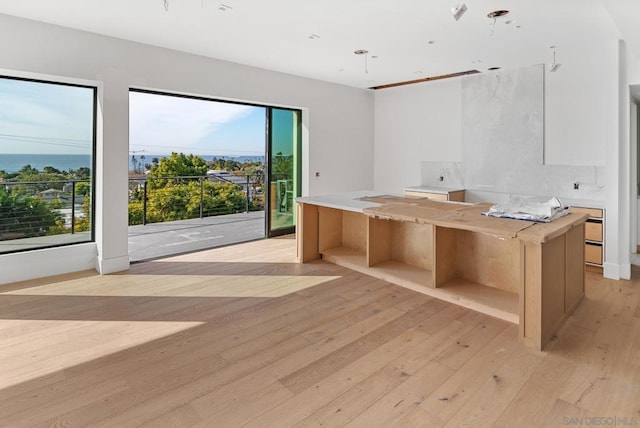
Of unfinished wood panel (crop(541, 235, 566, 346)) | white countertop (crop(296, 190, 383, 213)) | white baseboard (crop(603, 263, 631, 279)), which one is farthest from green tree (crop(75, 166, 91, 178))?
white baseboard (crop(603, 263, 631, 279))

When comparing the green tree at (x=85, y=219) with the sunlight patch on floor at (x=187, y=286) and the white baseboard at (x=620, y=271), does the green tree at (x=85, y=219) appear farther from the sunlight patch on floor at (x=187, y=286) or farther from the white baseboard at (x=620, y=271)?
the white baseboard at (x=620, y=271)

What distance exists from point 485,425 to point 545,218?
1.62 metres

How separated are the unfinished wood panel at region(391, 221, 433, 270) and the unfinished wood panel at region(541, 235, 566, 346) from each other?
1.15 meters

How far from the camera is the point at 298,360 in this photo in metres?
2.37

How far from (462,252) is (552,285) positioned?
890mm

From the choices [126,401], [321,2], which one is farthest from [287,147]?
[126,401]

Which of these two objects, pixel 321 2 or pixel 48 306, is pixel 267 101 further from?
pixel 48 306

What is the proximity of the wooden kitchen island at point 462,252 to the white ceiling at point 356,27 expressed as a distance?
1685 mm

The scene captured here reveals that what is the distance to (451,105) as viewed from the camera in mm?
5957

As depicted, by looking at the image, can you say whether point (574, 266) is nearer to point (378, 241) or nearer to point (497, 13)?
point (378, 241)

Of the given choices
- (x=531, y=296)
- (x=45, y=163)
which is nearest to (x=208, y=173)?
(x=45, y=163)

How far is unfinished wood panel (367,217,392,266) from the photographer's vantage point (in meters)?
3.92

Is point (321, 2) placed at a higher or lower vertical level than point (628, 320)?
higher

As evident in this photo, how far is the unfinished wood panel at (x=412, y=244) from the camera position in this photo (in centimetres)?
379
